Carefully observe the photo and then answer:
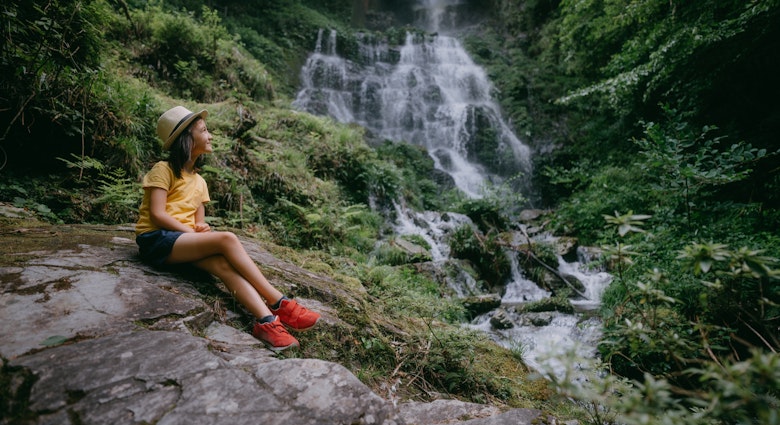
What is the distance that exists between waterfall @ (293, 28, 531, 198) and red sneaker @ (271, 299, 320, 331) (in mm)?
11298

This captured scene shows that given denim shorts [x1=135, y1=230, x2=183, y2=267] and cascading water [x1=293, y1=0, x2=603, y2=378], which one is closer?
denim shorts [x1=135, y1=230, x2=183, y2=267]

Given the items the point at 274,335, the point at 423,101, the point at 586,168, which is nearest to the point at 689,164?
the point at 274,335

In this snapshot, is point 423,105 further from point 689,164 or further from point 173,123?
point 173,123

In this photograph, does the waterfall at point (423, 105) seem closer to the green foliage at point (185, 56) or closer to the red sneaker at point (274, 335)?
the green foliage at point (185, 56)

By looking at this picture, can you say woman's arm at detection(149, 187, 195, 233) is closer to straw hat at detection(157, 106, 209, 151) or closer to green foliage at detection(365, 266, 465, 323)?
straw hat at detection(157, 106, 209, 151)

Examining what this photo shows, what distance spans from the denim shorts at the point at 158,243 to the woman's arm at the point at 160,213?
45mm

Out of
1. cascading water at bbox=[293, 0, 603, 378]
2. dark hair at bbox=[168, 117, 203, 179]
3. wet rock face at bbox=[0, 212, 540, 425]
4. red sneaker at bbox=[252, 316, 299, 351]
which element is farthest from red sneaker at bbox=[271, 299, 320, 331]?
cascading water at bbox=[293, 0, 603, 378]

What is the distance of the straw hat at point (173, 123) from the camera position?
2.73m

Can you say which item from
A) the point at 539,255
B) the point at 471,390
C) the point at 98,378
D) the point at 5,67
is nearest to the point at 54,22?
the point at 5,67

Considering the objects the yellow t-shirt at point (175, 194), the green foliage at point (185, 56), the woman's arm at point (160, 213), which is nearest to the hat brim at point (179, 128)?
the yellow t-shirt at point (175, 194)

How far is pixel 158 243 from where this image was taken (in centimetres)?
248

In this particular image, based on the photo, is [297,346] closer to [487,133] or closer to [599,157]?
[599,157]

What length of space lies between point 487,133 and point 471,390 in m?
13.8

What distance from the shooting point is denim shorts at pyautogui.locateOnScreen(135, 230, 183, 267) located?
2482 millimetres
